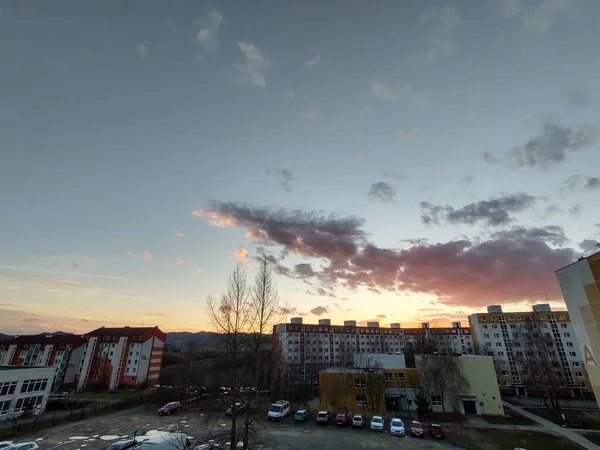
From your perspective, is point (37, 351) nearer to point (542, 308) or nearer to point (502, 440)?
point (502, 440)

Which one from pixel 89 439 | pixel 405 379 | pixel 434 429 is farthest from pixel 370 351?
pixel 89 439

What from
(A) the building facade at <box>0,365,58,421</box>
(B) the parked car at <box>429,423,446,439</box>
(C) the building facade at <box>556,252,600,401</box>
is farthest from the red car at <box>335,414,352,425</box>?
(A) the building facade at <box>0,365,58,421</box>

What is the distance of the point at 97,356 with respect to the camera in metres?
68.9

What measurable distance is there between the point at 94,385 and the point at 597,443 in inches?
3257

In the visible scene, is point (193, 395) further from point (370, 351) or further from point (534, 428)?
point (370, 351)

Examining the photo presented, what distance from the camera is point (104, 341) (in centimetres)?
7025

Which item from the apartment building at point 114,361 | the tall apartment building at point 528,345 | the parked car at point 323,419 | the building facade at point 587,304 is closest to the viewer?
the building facade at point 587,304

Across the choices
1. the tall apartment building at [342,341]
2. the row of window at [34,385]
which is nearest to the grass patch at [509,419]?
the tall apartment building at [342,341]

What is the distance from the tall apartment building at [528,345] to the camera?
208 ft

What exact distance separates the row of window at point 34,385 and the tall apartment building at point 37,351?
110ft

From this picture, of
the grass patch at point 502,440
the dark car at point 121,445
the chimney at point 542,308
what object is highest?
the chimney at point 542,308

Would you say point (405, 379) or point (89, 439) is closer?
point (89, 439)

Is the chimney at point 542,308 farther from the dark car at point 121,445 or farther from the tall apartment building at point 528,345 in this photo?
the dark car at point 121,445

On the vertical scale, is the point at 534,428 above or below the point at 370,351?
below
